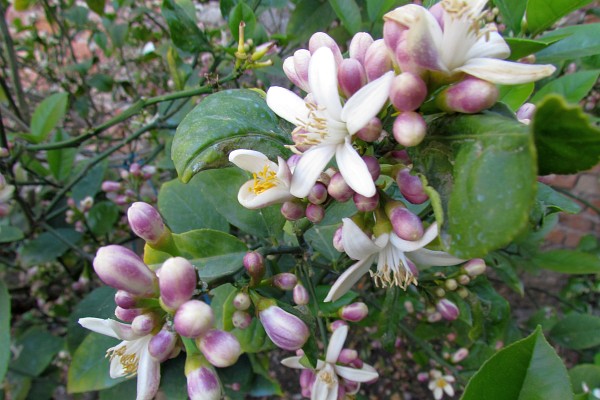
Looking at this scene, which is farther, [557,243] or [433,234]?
[557,243]

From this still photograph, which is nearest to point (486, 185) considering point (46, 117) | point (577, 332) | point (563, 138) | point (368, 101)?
point (563, 138)

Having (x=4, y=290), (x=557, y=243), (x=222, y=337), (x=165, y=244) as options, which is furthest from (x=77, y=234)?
(x=557, y=243)

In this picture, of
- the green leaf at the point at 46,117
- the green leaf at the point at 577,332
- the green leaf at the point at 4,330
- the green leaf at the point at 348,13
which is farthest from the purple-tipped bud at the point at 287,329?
the green leaf at the point at 577,332

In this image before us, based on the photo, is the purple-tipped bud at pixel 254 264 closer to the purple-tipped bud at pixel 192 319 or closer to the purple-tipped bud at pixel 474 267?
the purple-tipped bud at pixel 192 319

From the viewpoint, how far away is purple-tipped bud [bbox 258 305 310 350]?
2.20 feet

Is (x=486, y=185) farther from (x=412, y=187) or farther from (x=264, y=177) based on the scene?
(x=264, y=177)

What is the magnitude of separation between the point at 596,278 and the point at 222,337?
2.26 metres

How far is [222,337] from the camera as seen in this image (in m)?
0.64

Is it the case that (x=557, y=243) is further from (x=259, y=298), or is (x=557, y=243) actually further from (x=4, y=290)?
(x=4, y=290)

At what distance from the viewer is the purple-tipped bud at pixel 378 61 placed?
58cm

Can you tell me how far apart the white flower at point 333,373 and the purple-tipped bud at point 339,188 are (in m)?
0.39

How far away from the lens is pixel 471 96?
0.50m

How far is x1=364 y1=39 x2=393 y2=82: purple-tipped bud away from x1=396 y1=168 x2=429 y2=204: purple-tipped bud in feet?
0.45

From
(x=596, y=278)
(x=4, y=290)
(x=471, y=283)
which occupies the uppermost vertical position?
(x=4, y=290)
